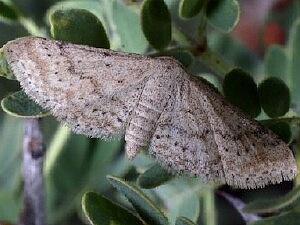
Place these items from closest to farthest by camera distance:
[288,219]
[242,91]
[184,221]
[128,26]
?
[184,221], [288,219], [242,91], [128,26]

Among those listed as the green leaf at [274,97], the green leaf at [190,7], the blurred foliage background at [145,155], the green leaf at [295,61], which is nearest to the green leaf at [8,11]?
the blurred foliage background at [145,155]

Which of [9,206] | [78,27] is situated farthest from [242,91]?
[9,206]

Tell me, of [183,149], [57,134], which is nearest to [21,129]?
[57,134]

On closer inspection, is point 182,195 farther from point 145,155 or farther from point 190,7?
point 190,7

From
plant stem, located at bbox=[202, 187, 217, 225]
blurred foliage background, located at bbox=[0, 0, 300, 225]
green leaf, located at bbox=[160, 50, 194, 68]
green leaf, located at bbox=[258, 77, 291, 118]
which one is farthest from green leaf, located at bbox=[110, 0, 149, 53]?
plant stem, located at bbox=[202, 187, 217, 225]

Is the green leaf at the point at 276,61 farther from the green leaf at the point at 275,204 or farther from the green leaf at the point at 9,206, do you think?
the green leaf at the point at 9,206

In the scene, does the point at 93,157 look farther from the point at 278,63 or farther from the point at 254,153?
the point at 254,153

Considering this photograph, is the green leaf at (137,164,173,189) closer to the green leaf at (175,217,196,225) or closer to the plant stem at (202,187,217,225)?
the green leaf at (175,217,196,225)
